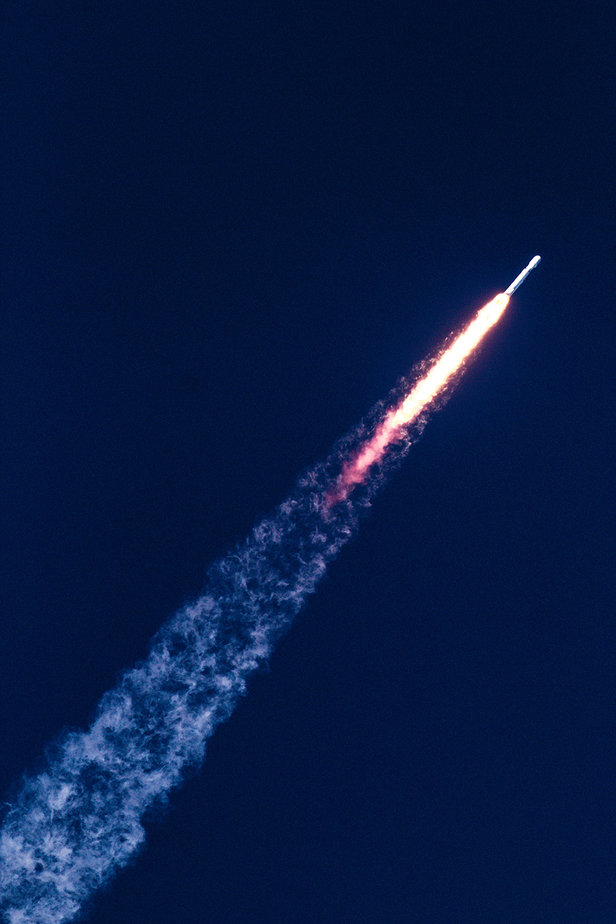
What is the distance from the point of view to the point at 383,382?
27156 mm

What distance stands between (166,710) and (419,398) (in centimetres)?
1726

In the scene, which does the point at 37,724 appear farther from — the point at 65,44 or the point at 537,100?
the point at 537,100

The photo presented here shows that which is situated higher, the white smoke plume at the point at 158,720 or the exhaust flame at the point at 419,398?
the exhaust flame at the point at 419,398

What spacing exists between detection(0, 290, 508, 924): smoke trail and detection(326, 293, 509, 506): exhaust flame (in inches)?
7.8

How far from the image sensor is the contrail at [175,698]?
83.7 ft

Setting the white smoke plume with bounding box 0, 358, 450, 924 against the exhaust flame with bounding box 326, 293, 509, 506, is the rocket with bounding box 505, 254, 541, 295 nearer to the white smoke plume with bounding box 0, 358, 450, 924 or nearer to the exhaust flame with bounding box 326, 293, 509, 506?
the exhaust flame with bounding box 326, 293, 509, 506

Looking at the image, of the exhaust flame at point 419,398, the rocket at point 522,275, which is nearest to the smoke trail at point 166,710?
the exhaust flame at point 419,398

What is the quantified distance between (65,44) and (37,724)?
2916 cm

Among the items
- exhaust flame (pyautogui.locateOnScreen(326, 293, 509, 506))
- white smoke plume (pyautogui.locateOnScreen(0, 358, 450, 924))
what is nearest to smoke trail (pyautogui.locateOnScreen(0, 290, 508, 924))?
white smoke plume (pyautogui.locateOnScreen(0, 358, 450, 924))

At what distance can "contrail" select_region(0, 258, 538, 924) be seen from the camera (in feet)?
83.7

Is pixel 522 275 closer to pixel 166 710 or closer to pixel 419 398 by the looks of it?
pixel 419 398

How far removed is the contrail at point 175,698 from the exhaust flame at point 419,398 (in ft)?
0.21

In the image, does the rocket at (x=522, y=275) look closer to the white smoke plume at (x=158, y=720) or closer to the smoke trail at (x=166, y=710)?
the smoke trail at (x=166, y=710)

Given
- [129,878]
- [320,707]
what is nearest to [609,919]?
[320,707]
